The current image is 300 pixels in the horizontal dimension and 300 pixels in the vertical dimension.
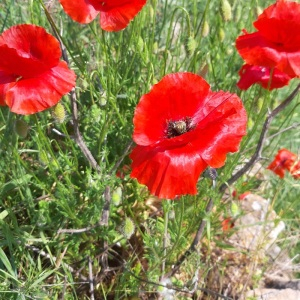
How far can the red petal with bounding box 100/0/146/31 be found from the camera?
3.93 ft

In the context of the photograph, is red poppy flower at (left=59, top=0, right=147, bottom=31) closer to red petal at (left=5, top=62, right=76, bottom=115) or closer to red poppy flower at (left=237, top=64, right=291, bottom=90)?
red petal at (left=5, top=62, right=76, bottom=115)

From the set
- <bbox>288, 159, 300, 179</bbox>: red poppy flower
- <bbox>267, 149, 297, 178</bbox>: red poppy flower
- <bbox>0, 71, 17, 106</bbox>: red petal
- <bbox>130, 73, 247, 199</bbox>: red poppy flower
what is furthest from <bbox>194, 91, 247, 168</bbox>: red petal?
<bbox>267, 149, 297, 178</bbox>: red poppy flower

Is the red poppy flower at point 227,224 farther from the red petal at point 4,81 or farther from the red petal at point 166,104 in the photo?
the red petal at point 4,81

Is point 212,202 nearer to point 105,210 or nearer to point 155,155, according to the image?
point 105,210

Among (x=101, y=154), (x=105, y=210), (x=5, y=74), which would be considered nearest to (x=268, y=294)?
(x=105, y=210)

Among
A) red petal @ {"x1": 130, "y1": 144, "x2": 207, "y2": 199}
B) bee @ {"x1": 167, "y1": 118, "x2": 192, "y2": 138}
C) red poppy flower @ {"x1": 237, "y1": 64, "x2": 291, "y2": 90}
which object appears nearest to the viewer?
red petal @ {"x1": 130, "y1": 144, "x2": 207, "y2": 199}

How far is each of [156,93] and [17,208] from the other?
3.03ft

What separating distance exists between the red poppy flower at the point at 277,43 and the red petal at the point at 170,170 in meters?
0.36

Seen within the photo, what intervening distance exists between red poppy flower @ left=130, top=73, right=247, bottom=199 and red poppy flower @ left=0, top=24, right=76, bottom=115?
216mm

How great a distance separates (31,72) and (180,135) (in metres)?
0.39

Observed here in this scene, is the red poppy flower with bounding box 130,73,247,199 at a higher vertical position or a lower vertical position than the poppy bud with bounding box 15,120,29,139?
higher

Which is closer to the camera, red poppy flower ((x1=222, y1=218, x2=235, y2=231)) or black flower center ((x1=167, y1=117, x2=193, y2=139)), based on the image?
black flower center ((x1=167, y1=117, x2=193, y2=139))

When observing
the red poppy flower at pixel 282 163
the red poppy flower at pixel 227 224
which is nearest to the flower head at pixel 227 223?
the red poppy flower at pixel 227 224

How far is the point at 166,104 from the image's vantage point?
117 centimetres
